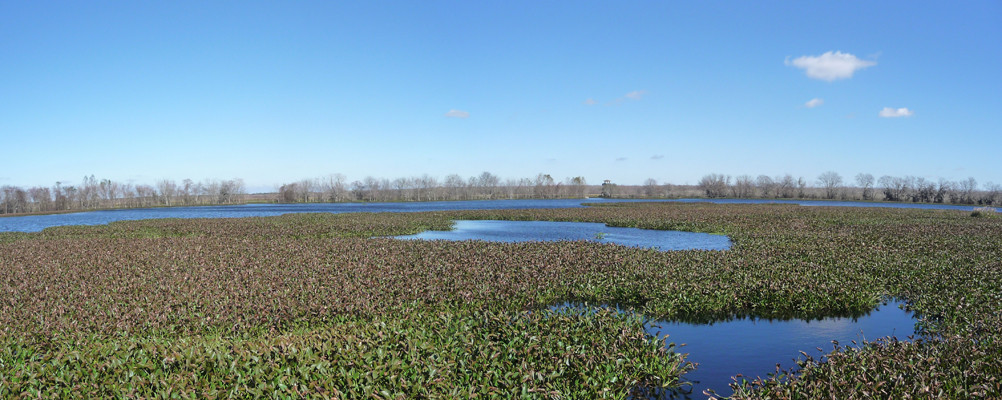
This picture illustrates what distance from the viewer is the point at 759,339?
9938 millimetres

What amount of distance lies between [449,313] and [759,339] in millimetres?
5982

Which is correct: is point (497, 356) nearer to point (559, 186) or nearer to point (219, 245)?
point (219, 245)

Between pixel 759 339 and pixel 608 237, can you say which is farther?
pixel 608 237

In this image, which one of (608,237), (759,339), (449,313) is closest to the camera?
(449,313)

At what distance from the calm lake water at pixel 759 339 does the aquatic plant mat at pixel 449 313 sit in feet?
1.54

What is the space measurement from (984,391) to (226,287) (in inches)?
533

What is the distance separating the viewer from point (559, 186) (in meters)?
144

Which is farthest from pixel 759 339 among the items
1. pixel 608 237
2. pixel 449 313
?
pixel 608 237

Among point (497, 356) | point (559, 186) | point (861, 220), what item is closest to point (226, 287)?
point (497, 356)

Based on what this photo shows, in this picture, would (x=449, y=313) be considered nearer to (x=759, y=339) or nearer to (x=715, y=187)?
(x=759, y=339)

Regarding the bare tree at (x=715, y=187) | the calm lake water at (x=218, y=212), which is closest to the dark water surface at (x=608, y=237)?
the calm lake water at (x=218, y=212)

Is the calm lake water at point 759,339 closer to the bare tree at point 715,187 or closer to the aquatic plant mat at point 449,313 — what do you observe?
the aquatic plant mat at point 449,313

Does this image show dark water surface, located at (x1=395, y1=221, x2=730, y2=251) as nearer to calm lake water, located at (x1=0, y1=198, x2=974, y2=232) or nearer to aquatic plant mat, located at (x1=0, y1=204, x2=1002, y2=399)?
aquatic plant mat, located at (x1=0, y1=204, x2=1002, y2=399)

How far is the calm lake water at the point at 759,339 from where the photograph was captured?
8297 millimetres
